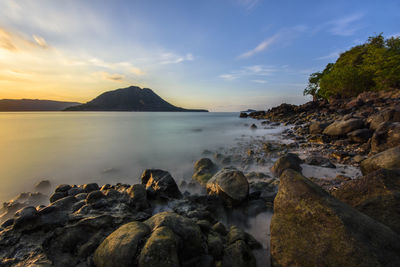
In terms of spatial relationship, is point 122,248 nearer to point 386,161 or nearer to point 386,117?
point 386,161

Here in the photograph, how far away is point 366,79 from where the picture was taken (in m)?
32.0

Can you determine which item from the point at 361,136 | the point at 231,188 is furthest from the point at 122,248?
the point at 361,136

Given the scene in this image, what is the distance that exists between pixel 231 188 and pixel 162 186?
185 cm

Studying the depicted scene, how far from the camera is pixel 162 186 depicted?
4.41 metres

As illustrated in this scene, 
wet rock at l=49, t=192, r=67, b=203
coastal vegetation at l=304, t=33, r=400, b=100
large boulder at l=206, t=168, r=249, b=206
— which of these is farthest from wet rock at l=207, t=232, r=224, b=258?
coastal vegetation at l=304, t=33, r=400, b=100

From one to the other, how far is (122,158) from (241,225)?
7593 millimetres

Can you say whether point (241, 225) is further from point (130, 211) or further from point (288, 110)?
point (288, 110)

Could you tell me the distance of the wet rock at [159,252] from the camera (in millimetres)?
1696

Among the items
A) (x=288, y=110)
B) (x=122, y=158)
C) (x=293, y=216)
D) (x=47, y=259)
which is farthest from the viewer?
(x=288, y=110)

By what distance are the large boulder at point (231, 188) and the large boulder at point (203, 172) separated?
106 centimetres

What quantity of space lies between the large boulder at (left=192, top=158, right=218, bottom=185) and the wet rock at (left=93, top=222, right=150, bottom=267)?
338 cm

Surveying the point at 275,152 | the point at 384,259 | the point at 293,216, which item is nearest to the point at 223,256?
the point at 293,216

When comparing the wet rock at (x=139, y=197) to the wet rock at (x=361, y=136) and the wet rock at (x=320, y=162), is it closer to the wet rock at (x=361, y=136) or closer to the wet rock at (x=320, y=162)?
the wet rock at (x=320, y=162)

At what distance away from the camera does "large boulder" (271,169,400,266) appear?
1681mm
